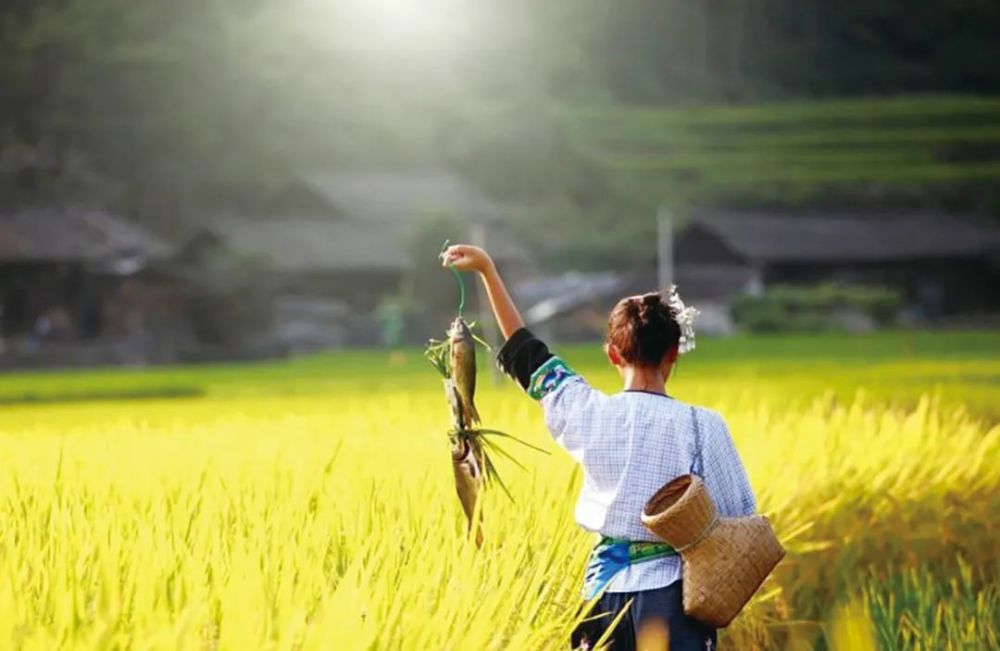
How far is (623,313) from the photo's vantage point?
2312mm

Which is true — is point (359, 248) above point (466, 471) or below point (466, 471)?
above

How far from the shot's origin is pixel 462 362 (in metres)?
2.38

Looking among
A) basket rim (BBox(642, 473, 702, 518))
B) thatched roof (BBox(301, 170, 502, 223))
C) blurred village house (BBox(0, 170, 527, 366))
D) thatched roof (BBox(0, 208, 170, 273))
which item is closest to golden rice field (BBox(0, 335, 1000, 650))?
basket rim (BBox(642, 473, 702, 518))

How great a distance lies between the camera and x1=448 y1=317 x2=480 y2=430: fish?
2.38 m

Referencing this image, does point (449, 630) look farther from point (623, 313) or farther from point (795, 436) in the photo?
point (795, 436)

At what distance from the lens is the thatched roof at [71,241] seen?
86.6ft

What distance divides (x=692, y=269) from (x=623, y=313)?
113 ft

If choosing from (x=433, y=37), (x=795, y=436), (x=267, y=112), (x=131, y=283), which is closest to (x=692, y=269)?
(x=267, y=112)

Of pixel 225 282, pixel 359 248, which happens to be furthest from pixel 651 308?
pixel 359 248

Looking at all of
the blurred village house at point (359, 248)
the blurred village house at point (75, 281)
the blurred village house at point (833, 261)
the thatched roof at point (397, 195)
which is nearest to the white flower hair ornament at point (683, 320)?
the blurred village house at point (359, 248)

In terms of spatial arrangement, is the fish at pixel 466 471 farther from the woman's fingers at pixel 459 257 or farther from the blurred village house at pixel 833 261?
the blurred village house at pixel 833 261

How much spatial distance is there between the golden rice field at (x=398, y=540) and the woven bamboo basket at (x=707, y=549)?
21 cm

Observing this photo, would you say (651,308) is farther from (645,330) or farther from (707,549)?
(707,549)

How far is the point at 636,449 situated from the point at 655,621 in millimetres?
254
